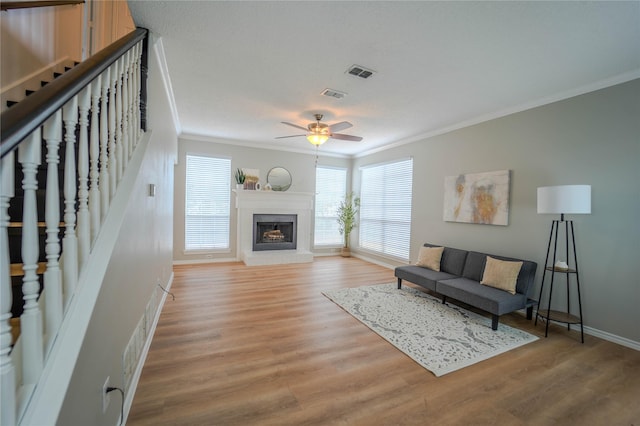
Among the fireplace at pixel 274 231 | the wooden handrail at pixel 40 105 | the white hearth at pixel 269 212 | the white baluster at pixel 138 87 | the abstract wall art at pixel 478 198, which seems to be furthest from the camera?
the fireplace at pixel 274 231

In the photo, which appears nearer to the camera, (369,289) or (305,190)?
(369,289)

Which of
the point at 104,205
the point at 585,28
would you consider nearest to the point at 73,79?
the point at 104,205

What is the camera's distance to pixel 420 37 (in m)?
2.27

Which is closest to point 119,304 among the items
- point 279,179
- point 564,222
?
point 564,222

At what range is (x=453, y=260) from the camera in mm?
4211

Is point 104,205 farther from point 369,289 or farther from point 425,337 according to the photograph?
point 369,289

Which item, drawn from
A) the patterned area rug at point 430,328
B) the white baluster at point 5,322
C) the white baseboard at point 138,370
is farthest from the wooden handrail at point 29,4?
the patterned area rug at point 430,328

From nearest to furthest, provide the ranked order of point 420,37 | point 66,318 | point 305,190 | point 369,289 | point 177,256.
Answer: point 66,318 → point 420,37 → point 369,289 → point 177,256 → point 305,190

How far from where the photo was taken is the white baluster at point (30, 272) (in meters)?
0.84

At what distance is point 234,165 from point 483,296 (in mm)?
5342

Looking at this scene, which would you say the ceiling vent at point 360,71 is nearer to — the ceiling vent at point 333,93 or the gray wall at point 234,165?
the ceiling vent at point 333,93

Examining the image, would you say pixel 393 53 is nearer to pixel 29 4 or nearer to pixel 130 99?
pixel 130 99

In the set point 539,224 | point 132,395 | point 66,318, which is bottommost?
point 132,395

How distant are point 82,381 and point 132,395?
102 centimetres
